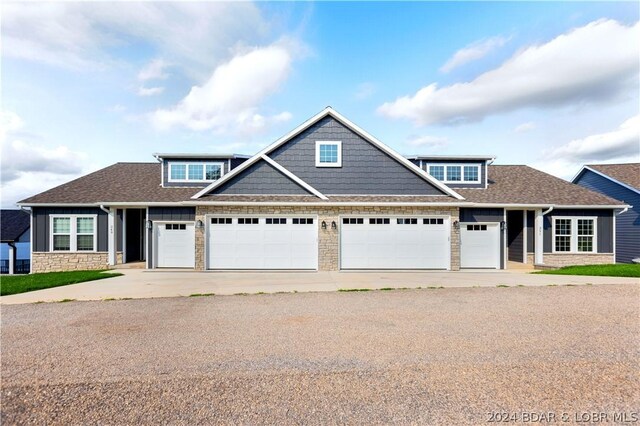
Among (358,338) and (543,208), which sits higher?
(543,208)

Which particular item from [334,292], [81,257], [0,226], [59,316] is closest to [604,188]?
[334,292]

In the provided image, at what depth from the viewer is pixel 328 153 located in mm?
15344

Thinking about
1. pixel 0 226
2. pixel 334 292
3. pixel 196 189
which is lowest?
pixel 334 292

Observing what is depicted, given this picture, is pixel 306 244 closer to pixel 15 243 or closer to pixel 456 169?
pixel 456 169

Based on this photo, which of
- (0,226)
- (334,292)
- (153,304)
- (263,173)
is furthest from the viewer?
(0,226)

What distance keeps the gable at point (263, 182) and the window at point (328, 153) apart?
5.55 ft

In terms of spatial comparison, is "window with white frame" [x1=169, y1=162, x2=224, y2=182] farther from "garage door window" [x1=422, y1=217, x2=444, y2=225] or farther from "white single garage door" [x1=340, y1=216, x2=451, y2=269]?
"garage door window" [x1=422, y1=217, x2=444, y2=225]

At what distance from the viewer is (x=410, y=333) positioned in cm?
581

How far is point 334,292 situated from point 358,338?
4.08 metres

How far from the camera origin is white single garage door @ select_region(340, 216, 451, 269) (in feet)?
47.1

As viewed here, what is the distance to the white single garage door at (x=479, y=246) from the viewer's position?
14.9 m

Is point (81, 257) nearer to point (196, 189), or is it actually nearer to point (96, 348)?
point (196, 189)

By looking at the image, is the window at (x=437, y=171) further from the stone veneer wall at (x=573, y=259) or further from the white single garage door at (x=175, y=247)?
the white single garage door at (x=175, y=247)

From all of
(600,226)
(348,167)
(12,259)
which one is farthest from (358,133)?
Result: (12,259)
